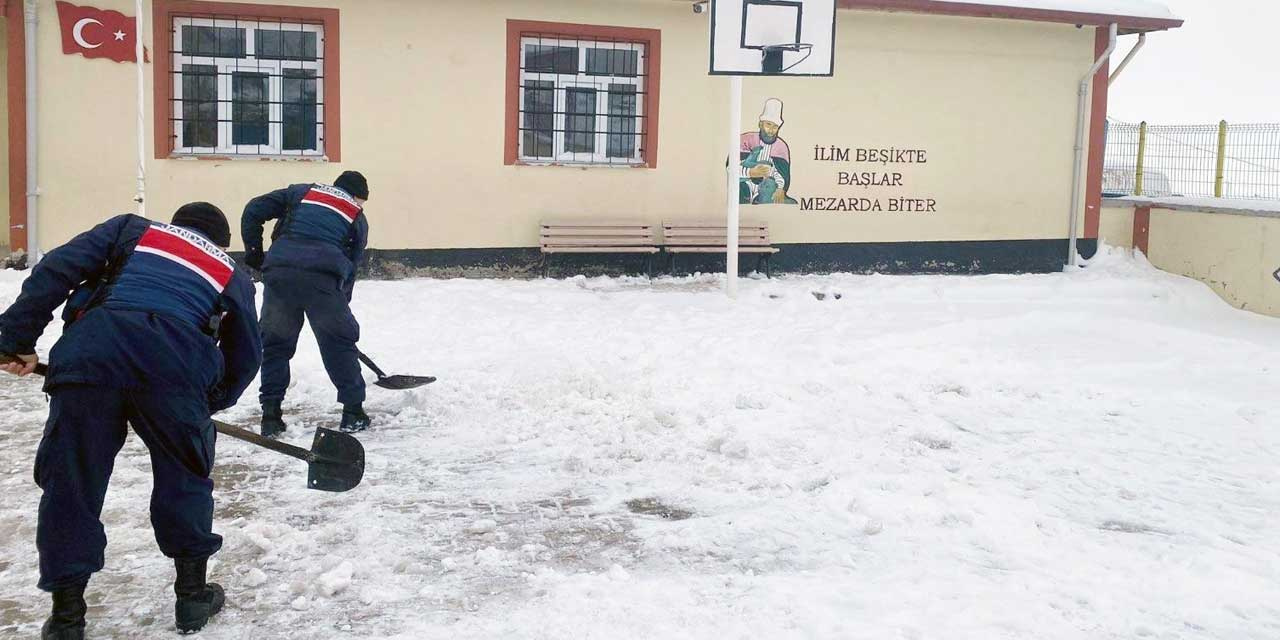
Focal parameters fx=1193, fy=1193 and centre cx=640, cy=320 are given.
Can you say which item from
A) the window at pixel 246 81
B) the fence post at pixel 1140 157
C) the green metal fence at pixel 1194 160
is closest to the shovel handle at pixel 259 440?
the window at pixel 246 81

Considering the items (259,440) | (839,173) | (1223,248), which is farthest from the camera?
(839,173)

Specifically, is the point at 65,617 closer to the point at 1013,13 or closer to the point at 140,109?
the point at 140,109

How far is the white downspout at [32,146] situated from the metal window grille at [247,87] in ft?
3.99

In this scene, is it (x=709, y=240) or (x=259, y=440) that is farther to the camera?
(x=709, y=240)

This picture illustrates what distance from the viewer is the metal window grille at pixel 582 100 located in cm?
1270

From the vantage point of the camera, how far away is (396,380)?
24.4 feet

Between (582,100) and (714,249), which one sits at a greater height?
(582,100)

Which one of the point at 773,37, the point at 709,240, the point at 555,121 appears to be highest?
the point at 773,37

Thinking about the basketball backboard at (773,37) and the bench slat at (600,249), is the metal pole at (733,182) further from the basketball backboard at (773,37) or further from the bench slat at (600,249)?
the bench slat at (600,249)

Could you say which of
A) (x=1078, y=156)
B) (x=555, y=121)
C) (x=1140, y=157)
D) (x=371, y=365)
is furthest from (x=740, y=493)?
(x=1140, y=157)

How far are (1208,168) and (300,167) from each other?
10.8 m

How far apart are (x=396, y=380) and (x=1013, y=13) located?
9161 mm

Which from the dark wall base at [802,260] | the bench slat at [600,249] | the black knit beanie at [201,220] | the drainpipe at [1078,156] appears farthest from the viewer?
the drainpipe at [1078,156]

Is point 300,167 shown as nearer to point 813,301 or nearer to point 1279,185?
point 813,301
